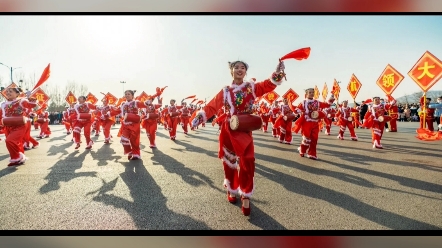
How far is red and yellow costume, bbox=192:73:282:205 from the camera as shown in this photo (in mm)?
3361

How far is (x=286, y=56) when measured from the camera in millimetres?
3461

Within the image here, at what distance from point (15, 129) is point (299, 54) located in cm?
630

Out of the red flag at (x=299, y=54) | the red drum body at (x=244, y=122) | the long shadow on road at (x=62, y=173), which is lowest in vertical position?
the long shadow on road at (x=62, y=173)

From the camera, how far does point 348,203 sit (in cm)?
361

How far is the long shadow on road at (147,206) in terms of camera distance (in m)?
2.97

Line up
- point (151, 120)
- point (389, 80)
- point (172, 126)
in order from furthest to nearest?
point (172, 126)
point (151, 120)
point (389, 80)

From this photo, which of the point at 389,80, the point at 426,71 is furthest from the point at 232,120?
the point at 389,80

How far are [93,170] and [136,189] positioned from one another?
2.06 m

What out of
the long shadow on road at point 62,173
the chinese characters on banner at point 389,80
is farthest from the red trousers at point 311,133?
the long shadow on road at point 62,173

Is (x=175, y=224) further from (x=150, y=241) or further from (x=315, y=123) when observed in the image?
(x=315, y=123)

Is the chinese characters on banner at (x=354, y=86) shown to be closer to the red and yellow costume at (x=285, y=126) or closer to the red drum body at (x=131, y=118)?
the red and yellow costume at (x=285, y=126)

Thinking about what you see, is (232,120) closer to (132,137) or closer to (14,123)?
(132,137)

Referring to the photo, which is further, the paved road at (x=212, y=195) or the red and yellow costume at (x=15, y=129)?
the red and yellow costume at (x=15, y=129)

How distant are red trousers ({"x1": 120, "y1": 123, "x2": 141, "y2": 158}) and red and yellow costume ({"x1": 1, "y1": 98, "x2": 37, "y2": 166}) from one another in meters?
2.18
